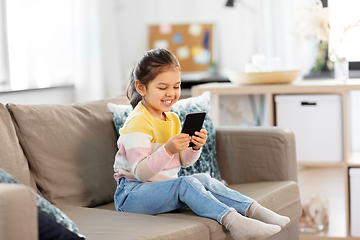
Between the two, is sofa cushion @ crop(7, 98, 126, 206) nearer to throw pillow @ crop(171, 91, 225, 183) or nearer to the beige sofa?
the beige sofa

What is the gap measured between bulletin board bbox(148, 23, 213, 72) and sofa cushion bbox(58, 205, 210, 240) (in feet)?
6.53

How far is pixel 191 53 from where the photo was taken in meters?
3.39

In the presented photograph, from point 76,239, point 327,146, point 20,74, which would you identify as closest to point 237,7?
point 327,146

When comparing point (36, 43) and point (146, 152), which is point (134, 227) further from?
point (36, 43)

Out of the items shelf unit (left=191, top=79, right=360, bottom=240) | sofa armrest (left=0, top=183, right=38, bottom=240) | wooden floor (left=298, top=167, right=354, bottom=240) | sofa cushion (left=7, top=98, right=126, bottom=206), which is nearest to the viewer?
sofa armrest (left=0, top=183, right=38, bottom=240)

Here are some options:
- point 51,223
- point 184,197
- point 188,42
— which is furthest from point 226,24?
point 51,223

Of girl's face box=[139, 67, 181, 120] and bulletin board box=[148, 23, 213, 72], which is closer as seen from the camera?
girl's face box=[139, 67, 181, 120]

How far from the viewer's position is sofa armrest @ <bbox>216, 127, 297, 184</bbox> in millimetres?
1938

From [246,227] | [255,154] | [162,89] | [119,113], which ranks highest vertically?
[162,89]

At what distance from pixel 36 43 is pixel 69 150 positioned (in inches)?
45.2

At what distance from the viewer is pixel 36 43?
8.76 feet

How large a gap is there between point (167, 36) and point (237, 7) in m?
0.54

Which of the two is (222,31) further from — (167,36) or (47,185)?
(47,185)

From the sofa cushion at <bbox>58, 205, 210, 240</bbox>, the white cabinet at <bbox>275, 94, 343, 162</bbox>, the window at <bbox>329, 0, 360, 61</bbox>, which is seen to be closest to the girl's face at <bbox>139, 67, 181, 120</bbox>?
the sofa cushion at <bbox>58, 205, 210, 240</bbox>
